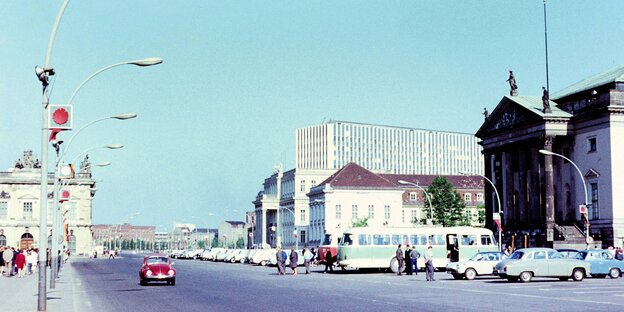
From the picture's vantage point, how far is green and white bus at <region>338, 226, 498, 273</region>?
59.3 m

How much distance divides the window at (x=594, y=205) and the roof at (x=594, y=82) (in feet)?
26.3

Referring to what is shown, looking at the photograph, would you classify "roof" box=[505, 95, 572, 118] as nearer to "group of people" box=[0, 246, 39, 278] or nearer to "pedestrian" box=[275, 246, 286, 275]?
"pedestrian" box=[275, 246, 286, 275]

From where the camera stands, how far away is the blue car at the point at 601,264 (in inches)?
1756

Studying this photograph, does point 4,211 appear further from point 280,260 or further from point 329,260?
point 280,260

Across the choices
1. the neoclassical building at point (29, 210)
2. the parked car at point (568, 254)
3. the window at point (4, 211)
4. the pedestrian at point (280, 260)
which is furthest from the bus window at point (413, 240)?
the window at point (4, 211)

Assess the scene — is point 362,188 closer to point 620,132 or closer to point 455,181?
point 455,181

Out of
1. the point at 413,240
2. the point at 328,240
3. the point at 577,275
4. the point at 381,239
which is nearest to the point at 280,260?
the point at 381,239

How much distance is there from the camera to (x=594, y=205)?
247 feet

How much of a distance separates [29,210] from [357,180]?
52673 mm

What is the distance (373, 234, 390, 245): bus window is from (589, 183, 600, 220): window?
75.8 feet

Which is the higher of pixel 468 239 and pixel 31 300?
pixel 468 239

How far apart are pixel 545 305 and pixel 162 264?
802 inches

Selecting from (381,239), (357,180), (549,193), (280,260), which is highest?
(357,180)

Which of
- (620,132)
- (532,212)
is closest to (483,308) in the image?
(620,132)
